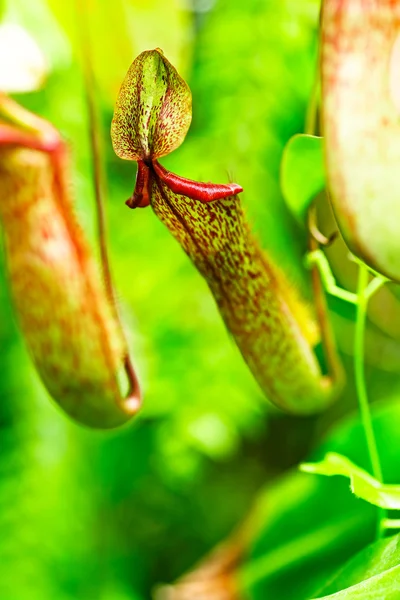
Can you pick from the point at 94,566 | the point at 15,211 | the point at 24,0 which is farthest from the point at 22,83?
the point at 94,566

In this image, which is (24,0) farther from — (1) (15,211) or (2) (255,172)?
(1) (15,211)

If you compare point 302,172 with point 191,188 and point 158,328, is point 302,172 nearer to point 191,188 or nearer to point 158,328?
point 191,188

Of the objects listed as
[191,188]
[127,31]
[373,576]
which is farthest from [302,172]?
[127,31]

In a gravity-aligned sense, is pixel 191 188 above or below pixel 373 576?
above

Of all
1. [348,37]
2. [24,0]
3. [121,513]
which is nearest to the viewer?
[348,37]

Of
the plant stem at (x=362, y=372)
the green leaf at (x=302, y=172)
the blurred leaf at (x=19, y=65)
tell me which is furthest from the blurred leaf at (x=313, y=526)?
the blurred leaf at (x=19, y=65)

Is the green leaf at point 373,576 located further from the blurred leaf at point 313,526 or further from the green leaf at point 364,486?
the blurred leaf at point 313,526

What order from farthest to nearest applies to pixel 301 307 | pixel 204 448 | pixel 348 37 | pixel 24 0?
pixel 204 448
pixel 24 0
pixel 301 307
pixel 348 37
